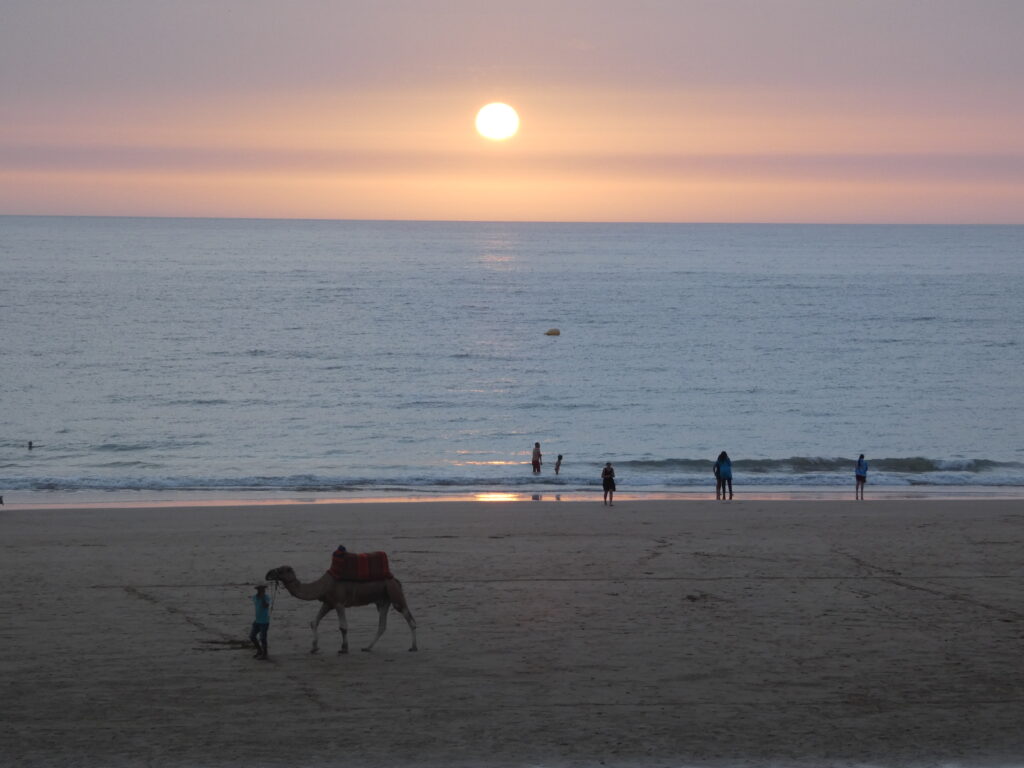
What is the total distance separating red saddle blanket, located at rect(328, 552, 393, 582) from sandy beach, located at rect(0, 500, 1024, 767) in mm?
1041

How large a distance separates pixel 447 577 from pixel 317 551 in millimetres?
3665

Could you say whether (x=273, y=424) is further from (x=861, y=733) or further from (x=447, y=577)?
(x=861, y=733)

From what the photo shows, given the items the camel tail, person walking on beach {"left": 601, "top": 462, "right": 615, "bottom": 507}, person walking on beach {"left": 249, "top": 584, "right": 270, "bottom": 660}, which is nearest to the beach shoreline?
person walking on beach {"left": 601, "top": 462, "right": 615, "bottom": 507}

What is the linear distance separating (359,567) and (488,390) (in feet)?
134

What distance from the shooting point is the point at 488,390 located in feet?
180

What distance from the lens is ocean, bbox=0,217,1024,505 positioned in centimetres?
3541

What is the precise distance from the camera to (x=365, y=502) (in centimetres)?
2941

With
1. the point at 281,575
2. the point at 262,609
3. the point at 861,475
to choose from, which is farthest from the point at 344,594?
the point at 861,475

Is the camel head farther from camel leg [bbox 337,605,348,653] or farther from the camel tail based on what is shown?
the camel tail

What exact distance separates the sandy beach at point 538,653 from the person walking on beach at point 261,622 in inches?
10.5

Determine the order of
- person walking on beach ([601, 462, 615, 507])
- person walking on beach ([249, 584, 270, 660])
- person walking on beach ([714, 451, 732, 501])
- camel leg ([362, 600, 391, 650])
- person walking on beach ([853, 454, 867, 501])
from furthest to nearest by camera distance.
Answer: person walking on beach ([853, 454, 867, 501]), person walking on beach ([714, 451, 732, 501]), person walking on beach ([601, 462, 615, 507]), camel leg ([362, 600, 391, 650]), person walking on beach ([249, 584, 270, 660])

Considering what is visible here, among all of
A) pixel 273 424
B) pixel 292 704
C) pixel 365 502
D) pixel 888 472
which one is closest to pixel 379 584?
pixel 292 704

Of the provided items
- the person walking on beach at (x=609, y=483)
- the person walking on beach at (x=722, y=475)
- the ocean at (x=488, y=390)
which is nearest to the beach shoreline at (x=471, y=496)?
the ocean at (x=488, y=390)

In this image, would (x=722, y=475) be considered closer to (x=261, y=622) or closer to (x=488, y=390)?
(x=261, y=622)
